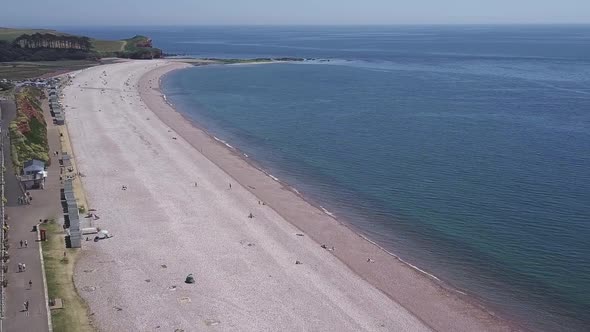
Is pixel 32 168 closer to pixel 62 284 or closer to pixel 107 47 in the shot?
pixel 62 284

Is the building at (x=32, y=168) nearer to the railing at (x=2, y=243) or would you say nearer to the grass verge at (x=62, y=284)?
the railing at (x=2, y=243)

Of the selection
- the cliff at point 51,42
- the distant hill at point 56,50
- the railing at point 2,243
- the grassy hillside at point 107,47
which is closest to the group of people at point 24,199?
the railing at point 2,243

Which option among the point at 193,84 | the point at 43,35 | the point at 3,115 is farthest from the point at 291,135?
the point at 43,35

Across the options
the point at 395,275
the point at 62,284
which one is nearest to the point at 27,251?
the point at 62,284

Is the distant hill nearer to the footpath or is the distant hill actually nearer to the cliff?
the cliff

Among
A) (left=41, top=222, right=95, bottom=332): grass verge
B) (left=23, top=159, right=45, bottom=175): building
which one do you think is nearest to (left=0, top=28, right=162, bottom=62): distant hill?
(left=23, top=159, right=45, bottom=175): building

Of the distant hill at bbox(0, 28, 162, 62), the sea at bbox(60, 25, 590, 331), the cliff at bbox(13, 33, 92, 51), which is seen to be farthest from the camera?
the cliff at bbox(13, 33, 92, 51)
